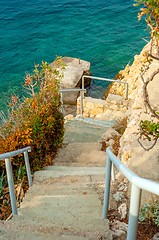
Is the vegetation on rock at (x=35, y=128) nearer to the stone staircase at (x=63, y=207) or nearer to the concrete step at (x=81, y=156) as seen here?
the concrete step at (x=81, y=156)

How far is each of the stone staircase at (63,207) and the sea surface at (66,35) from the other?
43.9 ft

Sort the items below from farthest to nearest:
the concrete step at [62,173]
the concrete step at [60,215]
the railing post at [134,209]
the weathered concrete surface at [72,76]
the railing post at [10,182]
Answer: the weathered concrete surface at [72,76], the concrete step at [62,173], the railing post at [10,182], the concrete step at [60,215], the railing post at [134,209]

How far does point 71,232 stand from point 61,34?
2477cm

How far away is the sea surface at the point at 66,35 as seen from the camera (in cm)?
2316

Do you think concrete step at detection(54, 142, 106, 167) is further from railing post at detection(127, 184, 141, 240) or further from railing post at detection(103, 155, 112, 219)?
railing post at detection(127, 184, 141, 240)

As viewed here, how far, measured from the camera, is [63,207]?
15.6 ft

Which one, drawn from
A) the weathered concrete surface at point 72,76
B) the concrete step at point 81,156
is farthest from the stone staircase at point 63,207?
the weathered concrete surface at point 72,76

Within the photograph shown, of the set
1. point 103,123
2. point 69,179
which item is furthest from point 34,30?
point 69,179

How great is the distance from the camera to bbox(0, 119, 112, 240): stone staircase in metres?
3.58

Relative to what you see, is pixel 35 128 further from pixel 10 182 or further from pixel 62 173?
pixel 10 182

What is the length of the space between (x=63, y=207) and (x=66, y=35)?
77.1 feet

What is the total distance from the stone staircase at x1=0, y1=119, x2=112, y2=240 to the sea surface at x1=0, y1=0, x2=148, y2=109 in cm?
1338

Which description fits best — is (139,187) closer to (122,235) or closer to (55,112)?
(122,235)

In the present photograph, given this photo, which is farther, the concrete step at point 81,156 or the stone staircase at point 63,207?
the concrete step at point 81,156
